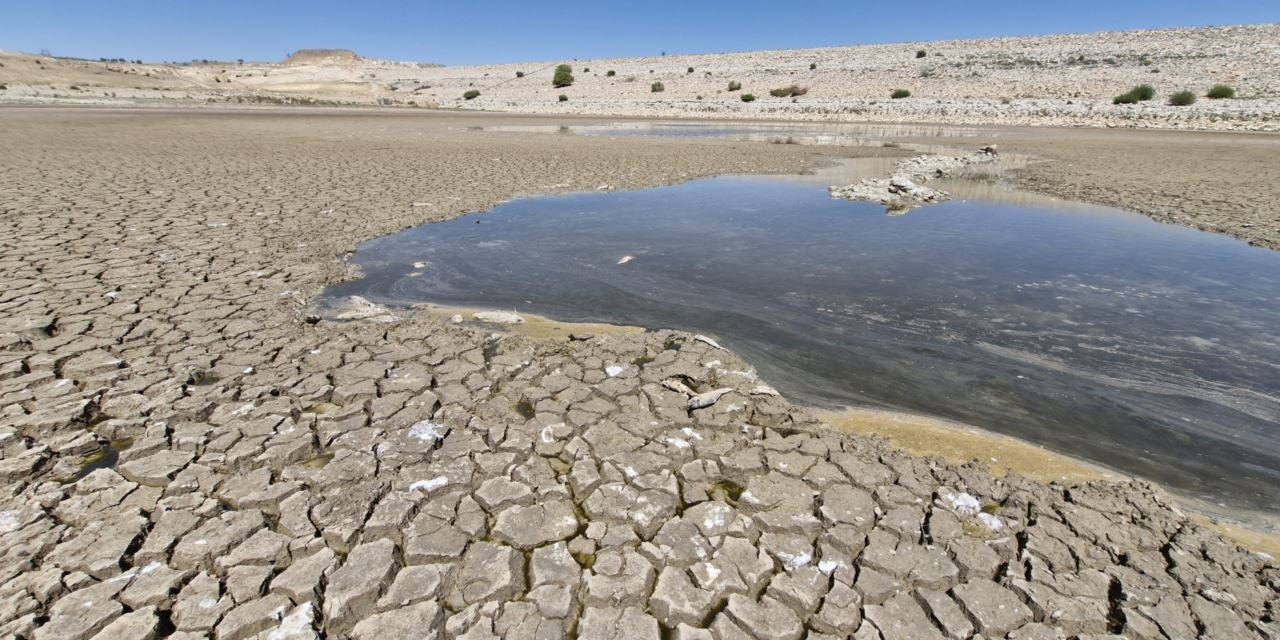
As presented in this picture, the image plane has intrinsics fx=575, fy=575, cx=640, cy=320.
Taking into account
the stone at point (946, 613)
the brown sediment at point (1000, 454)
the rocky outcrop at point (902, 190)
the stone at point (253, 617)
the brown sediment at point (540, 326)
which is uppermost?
the rocky outcrop at point (902, 190)

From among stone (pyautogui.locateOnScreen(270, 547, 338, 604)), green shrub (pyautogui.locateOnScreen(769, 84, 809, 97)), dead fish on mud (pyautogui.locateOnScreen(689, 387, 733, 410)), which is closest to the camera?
stone (pyautogui.locateOnScreen(270, 547, 338, 604))

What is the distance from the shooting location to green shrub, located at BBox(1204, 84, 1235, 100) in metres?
30.5

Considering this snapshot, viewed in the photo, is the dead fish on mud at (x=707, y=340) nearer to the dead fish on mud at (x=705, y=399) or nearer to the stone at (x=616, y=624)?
the dead fish on mud at (x=705, y=399)

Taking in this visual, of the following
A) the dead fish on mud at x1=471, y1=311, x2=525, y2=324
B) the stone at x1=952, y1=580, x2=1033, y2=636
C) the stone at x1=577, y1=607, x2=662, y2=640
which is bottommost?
the stone at x1=577, y1=607, x2=662, y2=640

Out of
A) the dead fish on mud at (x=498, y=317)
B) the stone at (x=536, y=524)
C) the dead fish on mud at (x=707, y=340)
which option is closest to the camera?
the stone at (x=536, y=524)

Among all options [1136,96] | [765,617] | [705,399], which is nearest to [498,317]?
[705,399]

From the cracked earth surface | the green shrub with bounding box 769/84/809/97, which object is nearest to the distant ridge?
the green shrub with bounding box 769/84/809/97

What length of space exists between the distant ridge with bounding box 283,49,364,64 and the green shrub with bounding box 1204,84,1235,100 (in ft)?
323

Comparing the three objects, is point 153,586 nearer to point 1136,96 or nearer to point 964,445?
point 964,445

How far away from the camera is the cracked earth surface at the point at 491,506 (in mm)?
2406

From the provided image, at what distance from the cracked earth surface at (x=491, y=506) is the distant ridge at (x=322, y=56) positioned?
334 feet

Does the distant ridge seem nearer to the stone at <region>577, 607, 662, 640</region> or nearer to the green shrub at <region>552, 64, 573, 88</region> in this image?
the green shrub at <region>552, 64, 573, 88</region>

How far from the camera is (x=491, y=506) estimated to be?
3014 millimetres

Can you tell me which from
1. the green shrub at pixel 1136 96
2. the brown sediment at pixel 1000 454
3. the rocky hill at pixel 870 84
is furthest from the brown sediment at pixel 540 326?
the green shrub at pixel 1136 96
